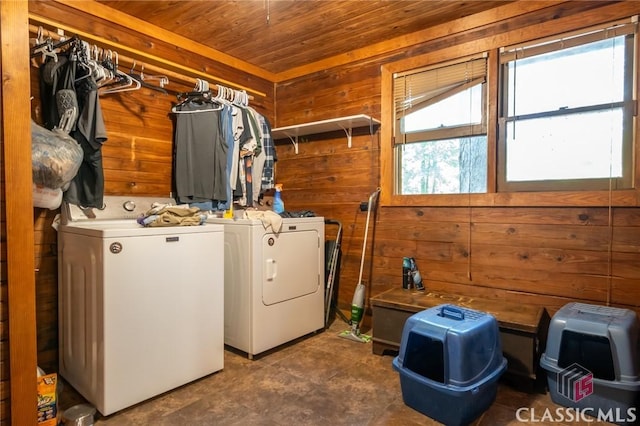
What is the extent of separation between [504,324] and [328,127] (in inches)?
80.4

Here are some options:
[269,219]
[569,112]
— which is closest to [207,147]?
[269,219]

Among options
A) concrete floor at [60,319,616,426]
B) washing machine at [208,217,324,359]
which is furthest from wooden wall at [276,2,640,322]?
concrete floor at [60,319,616,426]

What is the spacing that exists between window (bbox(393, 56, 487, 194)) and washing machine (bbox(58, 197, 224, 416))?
1.60 m

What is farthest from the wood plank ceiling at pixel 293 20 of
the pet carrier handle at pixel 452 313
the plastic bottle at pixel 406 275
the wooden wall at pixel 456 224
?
the pet carrier handle at pixel 452 313

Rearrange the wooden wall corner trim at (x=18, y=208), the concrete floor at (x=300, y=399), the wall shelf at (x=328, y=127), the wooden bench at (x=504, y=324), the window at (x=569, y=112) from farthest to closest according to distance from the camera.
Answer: the wall shelf at (x=328, y=127), the window at (x=569, y=112), the wooden bench at (x=504, y=324), the concrete floor at (x=300, y=399), the wooden wall corner trim at (x=18, y=208)

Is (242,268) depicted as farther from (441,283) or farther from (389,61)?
(389,61)

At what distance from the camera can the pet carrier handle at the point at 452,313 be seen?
1871mm

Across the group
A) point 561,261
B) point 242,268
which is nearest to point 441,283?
point 561,261

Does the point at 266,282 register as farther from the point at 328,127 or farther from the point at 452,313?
the point at 328,127

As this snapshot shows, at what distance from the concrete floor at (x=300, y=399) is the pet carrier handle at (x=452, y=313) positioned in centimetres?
41

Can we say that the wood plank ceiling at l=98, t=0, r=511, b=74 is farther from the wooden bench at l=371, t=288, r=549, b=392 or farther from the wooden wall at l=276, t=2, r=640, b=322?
the wooden bench at l=371, t=288, r=549, b=392

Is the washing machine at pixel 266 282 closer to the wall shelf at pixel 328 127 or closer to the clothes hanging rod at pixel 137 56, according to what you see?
the wall shelf at pixel 328 127

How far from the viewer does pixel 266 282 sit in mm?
2523

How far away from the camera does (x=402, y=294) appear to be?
8.77ft
